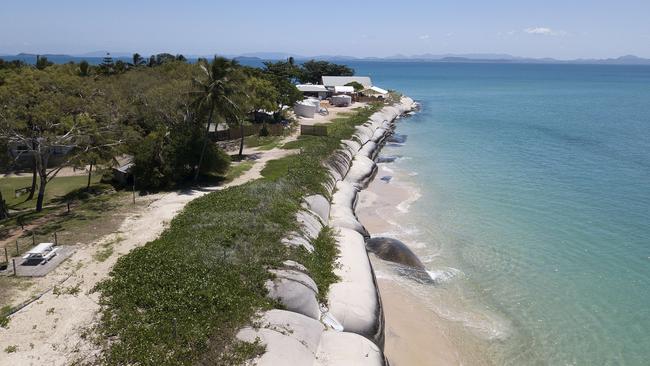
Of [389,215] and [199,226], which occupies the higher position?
[199,226]

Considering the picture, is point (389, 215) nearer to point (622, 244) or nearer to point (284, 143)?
point (622, 244)

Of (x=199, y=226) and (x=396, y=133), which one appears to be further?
(x=396, y=133)

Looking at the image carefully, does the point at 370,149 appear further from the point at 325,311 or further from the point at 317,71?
the point at 317,71

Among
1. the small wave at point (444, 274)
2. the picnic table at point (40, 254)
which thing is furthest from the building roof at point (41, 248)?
the small wave at point (444, 274)

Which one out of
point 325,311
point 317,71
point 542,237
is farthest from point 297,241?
point 317,71

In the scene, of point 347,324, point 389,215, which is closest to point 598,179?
point 389,215

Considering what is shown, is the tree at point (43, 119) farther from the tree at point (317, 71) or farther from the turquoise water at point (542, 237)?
the tree at point (317, 71)
